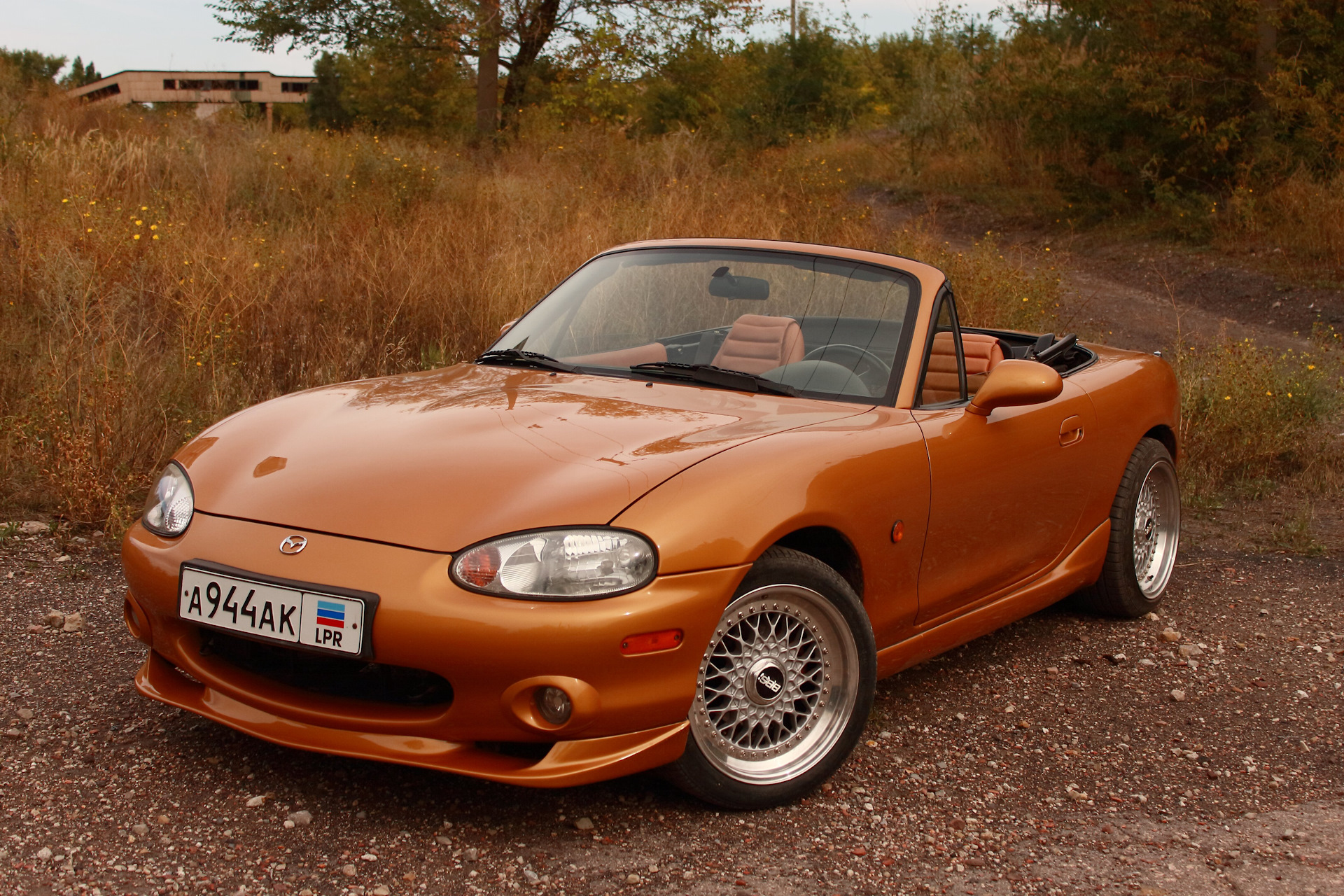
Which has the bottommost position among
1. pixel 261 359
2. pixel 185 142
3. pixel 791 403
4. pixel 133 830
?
pixel 133 830

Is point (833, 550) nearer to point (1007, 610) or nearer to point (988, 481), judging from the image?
point (988, 481)

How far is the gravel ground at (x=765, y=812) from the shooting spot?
2574 millimetres

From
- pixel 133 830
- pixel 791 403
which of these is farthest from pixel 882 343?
pixel 133 830

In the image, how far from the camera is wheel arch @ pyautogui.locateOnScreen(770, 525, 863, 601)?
3049 millimetres

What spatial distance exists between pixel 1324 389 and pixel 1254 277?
6609 mm

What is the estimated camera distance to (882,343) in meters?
3.71

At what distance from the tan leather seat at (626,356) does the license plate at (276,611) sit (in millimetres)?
1518

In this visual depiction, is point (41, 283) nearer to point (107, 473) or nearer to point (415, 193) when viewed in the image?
point (107, 473)

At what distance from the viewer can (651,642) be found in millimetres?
2553

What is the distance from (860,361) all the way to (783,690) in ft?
3.76

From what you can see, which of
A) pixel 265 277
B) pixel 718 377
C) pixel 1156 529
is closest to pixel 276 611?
pixel 718 377

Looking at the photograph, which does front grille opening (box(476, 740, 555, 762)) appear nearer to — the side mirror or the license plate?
the license plate

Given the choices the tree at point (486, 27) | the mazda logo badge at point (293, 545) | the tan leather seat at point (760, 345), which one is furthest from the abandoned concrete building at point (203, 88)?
the mazda logo badge at point (293, 545)

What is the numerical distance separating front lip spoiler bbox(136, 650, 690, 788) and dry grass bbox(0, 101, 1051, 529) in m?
2.70
